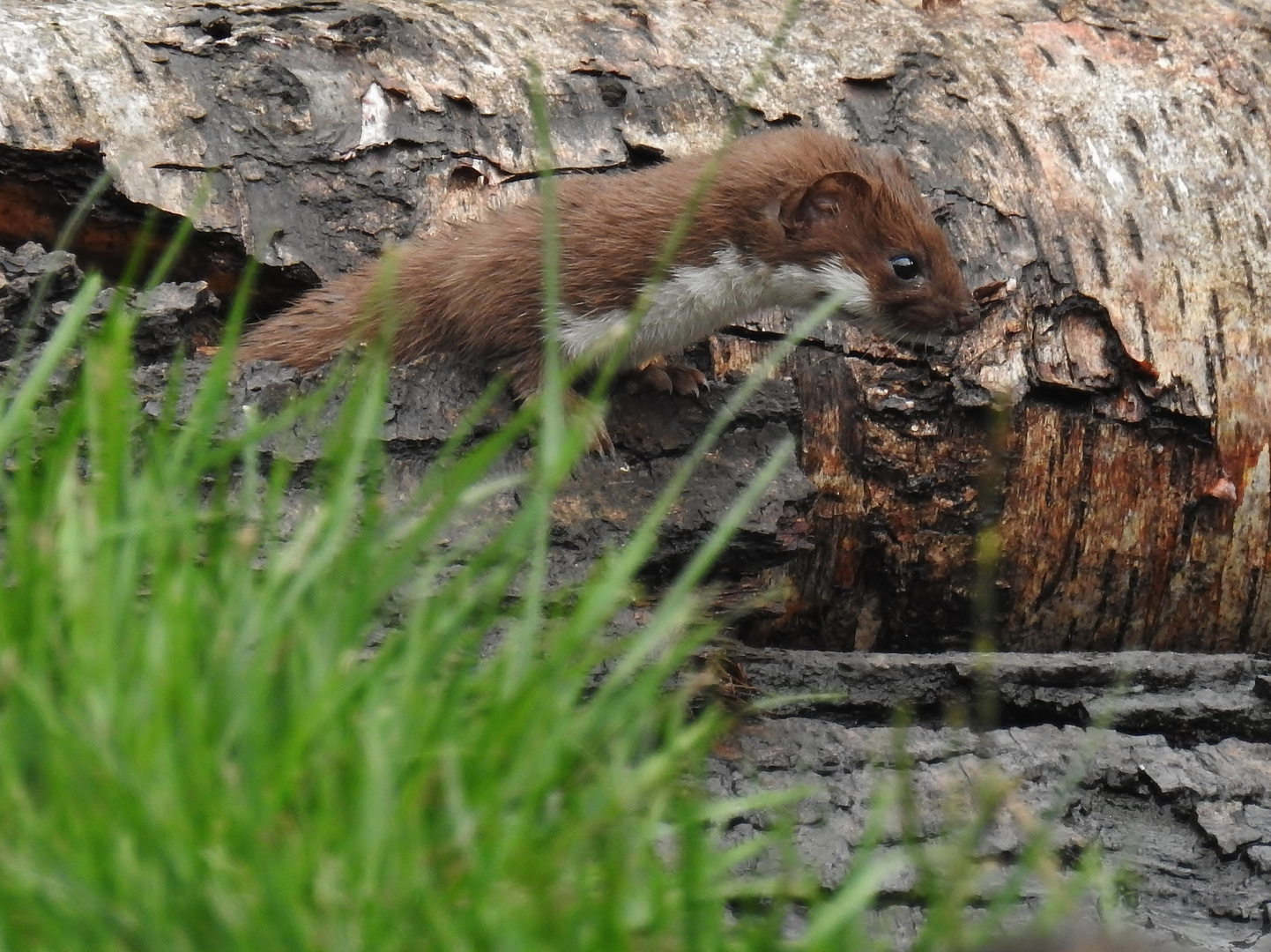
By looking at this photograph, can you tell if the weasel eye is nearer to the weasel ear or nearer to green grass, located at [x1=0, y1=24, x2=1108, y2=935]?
the weasel ear

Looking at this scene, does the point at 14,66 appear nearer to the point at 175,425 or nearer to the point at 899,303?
the point at 175,425

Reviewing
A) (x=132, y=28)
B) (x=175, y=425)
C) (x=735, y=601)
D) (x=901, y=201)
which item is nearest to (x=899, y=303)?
(x=901, y=201)

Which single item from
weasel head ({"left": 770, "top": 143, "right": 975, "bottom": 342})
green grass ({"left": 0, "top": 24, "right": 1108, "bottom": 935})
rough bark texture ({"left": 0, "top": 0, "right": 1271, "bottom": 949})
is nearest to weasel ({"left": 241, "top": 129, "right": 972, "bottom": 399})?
weasel head ({"left": 770, "top": 143, "right": 975, "bottom": 342})

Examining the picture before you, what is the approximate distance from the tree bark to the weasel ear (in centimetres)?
31

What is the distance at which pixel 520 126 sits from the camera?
418cm

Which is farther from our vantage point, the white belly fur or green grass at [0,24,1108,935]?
the white belly fur

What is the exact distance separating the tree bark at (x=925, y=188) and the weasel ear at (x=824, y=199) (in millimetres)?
312

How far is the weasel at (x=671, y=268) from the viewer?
12.7 feet

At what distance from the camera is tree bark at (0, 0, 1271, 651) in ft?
12.8

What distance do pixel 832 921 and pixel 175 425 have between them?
6.62ft

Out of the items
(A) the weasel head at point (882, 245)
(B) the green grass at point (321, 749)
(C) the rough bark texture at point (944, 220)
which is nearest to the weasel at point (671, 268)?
(A) the weasel head at point (882, 245)

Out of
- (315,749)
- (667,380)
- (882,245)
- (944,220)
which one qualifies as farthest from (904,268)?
(315,749)

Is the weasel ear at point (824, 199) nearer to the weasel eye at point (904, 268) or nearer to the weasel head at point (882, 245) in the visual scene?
the weasel head at point (882, 245)

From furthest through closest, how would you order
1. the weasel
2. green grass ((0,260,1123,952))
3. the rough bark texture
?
the weasel, the rough bark texture, green grass ((0,260,1123,952))
